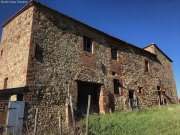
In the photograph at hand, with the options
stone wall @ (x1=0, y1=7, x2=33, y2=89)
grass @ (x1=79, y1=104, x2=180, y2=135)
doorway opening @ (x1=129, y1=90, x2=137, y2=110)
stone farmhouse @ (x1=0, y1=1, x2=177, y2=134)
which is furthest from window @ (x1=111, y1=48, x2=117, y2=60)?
stone wall @ (x1=0, y1=7, x2=33, y2=89)

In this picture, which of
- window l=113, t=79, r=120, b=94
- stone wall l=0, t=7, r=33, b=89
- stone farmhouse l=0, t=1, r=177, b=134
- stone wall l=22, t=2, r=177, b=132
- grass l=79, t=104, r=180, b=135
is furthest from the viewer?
window l=113, t=79, r=120, b=94

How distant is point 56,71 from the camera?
12.9 m

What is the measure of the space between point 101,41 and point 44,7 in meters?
5.32

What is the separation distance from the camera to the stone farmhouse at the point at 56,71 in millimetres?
11102

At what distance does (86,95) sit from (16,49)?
551cm

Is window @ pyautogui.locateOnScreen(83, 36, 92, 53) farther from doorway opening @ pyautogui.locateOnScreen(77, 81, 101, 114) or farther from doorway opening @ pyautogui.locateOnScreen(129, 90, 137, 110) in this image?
doorway opening @ pyautogui.locateOnScreen(129, 90, 137, 110)

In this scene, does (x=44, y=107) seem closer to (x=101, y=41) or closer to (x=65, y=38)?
(x=65, y=38)

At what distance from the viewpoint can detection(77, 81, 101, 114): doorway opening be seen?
13.9m

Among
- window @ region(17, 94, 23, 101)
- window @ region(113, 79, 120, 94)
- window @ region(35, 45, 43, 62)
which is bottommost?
window @ region(17, 94, 23, 101)

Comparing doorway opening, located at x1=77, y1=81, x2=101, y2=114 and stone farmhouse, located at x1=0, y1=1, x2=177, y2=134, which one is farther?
doorway opening, located at x1=77, y1=81, x2=101, y2=114

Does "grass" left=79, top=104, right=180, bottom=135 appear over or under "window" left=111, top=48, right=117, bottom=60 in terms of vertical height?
under

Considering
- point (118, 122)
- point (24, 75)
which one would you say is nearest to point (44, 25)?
point (24, 75)

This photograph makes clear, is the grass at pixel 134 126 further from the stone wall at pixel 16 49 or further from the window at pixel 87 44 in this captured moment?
the window at pixel 87 44

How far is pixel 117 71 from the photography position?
674 inches
